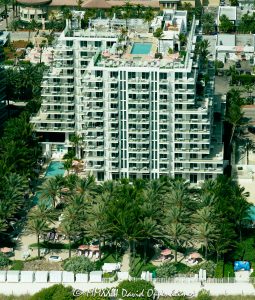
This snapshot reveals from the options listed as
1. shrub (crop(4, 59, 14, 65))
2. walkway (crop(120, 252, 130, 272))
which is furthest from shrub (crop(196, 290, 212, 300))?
shrub (crop(4, 59, 14, 65))

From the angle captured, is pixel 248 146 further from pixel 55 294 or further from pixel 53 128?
pixel 55 294

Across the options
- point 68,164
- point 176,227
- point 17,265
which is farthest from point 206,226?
point 68,164

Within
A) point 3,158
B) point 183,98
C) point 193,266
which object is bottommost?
point 193,266

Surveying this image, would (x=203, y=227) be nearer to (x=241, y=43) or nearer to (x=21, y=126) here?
(x=21, y=126)

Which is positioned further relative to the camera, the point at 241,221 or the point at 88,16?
the point at 88,16

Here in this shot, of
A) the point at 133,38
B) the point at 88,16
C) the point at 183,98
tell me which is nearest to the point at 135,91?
the point at 183,98

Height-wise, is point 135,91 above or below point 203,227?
above

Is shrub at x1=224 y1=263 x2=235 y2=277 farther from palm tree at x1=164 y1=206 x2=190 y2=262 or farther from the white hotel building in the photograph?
the white hotel building
